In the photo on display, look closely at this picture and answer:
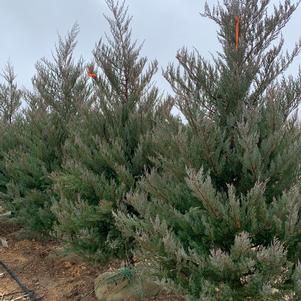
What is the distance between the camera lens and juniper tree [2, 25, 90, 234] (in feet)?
29.2

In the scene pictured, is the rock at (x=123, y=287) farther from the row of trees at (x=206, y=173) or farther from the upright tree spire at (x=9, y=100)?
the upright tree spire at (x=9, y=100)

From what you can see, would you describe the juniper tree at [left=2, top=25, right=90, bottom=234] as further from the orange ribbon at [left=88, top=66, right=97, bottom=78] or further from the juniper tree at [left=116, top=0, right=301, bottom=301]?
the juniper tree at [left=116, top=0, right=301, bottom=301]

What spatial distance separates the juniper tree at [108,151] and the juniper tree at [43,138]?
103 centimetres

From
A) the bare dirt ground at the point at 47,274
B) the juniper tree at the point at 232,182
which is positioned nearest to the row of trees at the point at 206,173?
the juniper tree at the point at 232,182

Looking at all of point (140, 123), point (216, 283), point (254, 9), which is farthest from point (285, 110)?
point (140, 123)

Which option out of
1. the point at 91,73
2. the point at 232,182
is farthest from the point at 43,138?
the point at 232,182

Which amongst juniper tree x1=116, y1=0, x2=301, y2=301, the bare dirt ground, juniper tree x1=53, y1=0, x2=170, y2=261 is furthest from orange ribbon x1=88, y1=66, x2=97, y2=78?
the bare dirt ground

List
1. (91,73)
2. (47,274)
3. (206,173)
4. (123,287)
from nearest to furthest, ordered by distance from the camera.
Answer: (206,173), (123,287), (91,73), (47,274)

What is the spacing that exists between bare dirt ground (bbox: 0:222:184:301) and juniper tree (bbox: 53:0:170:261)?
765mm

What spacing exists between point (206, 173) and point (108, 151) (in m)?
2.54

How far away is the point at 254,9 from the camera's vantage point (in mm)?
5207

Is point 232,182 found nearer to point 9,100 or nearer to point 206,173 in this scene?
point 206,173

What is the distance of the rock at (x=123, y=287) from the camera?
20.3 ft

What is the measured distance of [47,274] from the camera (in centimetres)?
815
